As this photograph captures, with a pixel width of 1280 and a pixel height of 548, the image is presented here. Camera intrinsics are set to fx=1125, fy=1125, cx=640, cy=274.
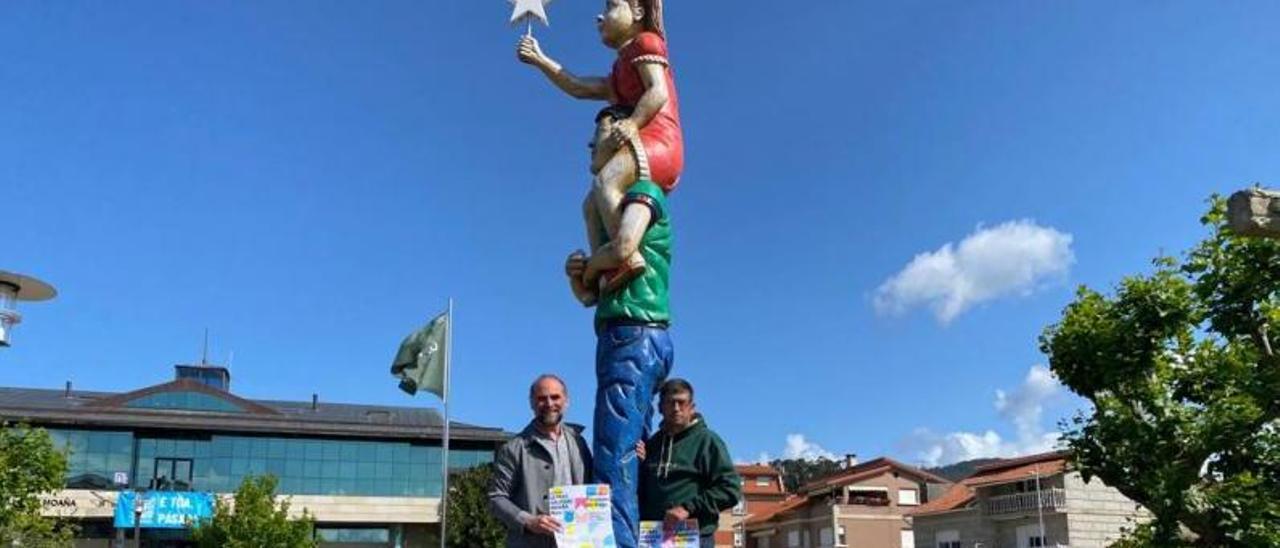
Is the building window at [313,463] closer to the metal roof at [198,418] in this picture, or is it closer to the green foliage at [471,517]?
the metal roof at [198,418]

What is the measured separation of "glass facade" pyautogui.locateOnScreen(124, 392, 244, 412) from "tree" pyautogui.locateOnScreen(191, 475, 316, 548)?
576 inches

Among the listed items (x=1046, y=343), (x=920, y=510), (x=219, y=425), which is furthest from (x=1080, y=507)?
(x=219, y=425)

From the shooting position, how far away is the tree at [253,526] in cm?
3588

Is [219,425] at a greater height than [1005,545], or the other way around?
[219,425]

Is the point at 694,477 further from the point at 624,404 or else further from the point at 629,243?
the point at 629,243

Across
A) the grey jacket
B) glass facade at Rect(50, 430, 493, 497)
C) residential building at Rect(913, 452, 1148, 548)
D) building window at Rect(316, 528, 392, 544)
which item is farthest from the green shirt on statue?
building window at Rect(316, 528, 392, 544)

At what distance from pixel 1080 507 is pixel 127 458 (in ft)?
128

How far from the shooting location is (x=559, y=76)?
754cm

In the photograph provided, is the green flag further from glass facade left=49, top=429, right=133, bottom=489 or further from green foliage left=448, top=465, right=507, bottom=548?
glass facade left=49, top=429, right=133, bottom=489

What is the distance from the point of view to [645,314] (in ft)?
20.6

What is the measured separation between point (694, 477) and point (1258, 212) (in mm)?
3457

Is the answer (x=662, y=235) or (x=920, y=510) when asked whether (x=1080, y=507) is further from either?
(x=662, y=235)

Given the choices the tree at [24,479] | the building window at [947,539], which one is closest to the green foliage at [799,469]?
the building window at [947,539]

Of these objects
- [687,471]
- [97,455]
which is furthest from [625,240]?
[97,455]
